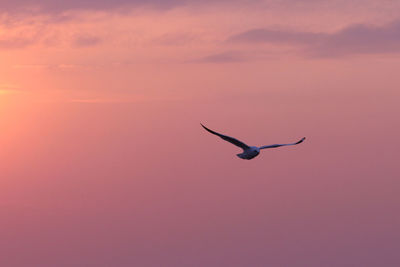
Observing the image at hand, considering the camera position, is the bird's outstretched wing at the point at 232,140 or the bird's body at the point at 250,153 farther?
the bird's body at the point at 250,153

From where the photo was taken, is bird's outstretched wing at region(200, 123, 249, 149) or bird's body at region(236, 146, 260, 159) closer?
bird's outstretched wing at region(200, 123, 249, 149)

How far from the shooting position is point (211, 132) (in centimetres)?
11206

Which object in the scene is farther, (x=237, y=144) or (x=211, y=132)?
(x=237, y=144)

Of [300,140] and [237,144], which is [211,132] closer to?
[237,144]

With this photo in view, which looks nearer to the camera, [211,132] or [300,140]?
[211,132]

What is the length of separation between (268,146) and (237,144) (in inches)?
209

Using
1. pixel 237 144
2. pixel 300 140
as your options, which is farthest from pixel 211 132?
pixel 300 140

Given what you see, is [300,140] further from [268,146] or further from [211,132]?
[211,132]

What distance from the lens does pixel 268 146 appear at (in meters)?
124

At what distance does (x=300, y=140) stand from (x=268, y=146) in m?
6.56

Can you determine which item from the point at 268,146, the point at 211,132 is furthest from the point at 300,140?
the point at 211,132

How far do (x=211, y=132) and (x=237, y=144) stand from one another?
9301 millimetres

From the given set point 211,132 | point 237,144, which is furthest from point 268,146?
point 211,132

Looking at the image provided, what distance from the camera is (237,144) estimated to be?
121 m
